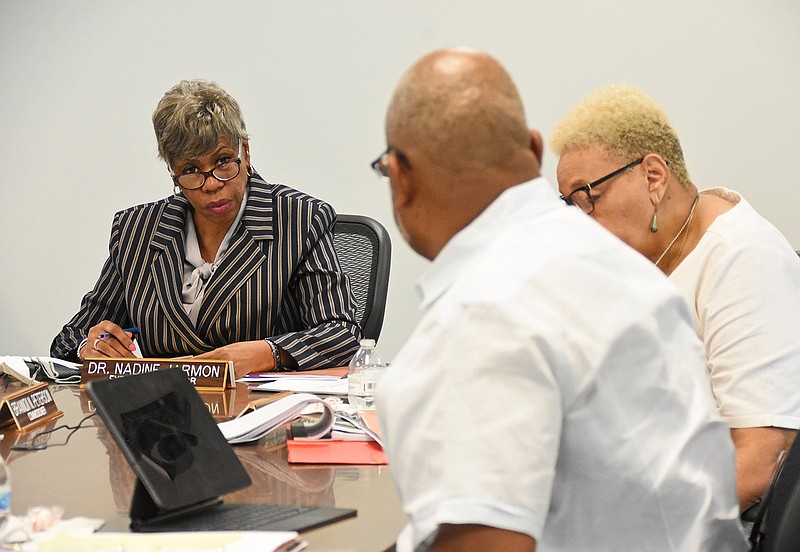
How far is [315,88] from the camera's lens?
3.88 meters

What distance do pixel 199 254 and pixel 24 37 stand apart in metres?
2.20

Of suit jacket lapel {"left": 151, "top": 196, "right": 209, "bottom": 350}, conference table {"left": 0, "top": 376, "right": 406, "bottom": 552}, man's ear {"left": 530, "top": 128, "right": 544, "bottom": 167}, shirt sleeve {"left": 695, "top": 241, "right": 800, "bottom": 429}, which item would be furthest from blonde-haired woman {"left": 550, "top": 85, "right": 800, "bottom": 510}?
suit jacket lapel {"left": 151, "top": 196, "right": 209, "bottom": 350}

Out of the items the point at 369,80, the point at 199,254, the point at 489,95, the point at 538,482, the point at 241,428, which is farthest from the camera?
the point at 369,80

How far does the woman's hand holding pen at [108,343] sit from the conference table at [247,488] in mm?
613

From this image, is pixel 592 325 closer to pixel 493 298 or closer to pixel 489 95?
pixel 493 298

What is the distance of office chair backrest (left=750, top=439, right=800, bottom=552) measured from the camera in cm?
118

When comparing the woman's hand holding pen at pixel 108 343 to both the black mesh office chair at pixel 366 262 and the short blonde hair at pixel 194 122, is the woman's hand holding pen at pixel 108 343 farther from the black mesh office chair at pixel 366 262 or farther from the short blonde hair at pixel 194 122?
the black mesh office chair at pixel 366 262

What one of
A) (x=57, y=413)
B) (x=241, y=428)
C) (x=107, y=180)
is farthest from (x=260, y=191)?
(x=107, y=180)

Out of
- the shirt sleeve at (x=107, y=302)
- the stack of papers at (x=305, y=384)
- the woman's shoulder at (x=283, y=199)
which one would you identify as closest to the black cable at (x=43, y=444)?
the stack of papers at (x=305, y=384)

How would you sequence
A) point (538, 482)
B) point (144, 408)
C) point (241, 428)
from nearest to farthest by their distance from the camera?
point (538, 482) → point (144, 408) → point (241, 428)

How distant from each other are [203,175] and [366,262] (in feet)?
2.00

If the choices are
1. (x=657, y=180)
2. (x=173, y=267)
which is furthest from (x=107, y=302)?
(x=657, y=180)

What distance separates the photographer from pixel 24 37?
13.8 feet

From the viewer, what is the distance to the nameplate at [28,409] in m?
1.76
